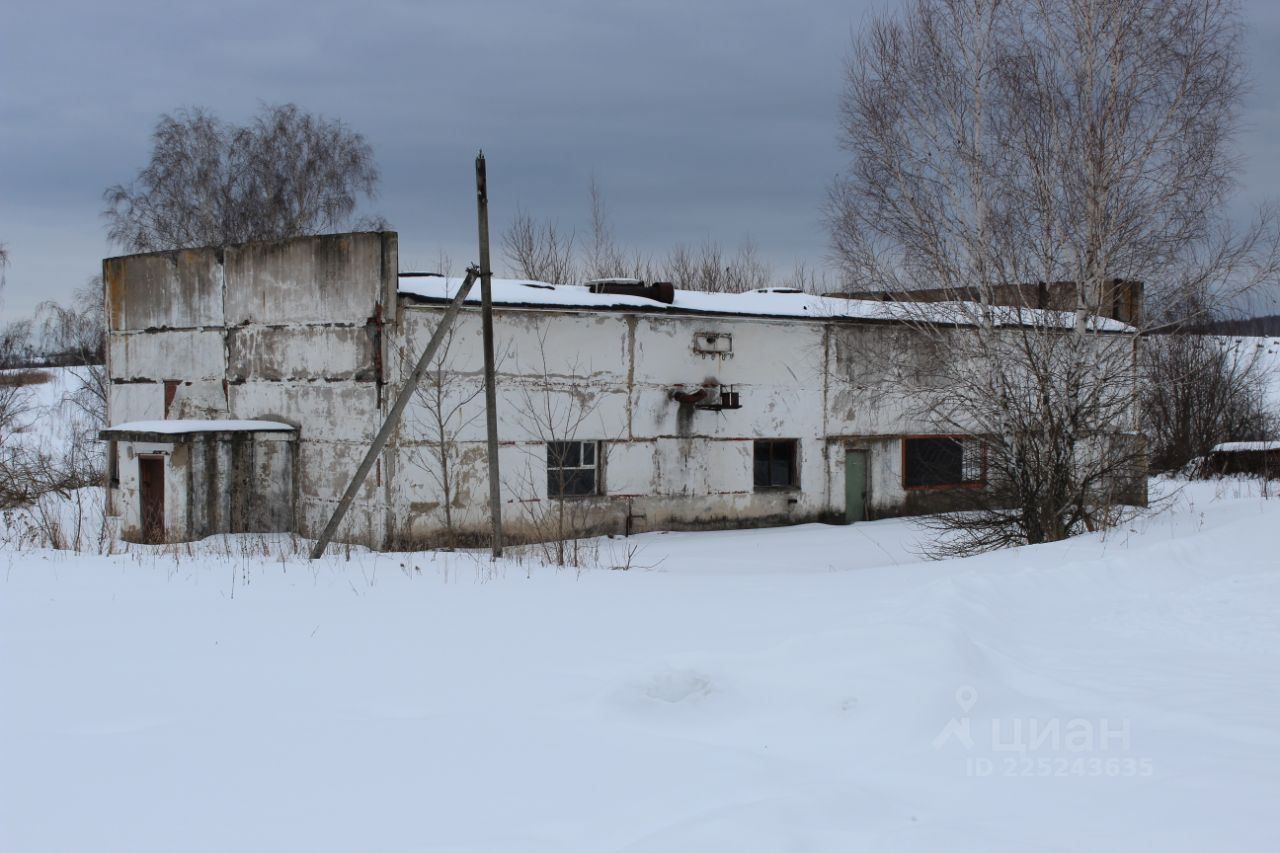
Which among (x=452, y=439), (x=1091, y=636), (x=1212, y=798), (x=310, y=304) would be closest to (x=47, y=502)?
(x=310, y=304)

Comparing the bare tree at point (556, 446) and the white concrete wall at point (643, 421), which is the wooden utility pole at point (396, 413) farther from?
the bare tree at point (556, 446)

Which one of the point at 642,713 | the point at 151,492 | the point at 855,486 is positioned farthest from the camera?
the point at 855,486

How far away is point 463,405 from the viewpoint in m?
16.0

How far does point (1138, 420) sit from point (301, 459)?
47.2 ft

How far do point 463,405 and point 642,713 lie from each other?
10511 millimetres

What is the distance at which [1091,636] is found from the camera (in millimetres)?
8094

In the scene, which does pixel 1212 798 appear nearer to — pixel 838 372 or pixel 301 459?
pixel 301 459

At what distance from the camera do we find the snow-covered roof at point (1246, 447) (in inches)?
1124

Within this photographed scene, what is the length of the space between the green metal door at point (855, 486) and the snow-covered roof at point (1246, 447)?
15.1m

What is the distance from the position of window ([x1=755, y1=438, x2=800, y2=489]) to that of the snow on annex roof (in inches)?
95.4

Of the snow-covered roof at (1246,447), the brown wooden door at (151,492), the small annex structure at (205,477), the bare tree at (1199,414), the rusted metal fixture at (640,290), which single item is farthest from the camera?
the bare tree at (1199,414)

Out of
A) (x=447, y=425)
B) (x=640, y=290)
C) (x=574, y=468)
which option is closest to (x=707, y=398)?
(x=640, y=290)

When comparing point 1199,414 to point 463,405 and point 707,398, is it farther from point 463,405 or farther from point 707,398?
point 463,405

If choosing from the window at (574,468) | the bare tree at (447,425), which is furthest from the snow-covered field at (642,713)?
the window at (574,468)
